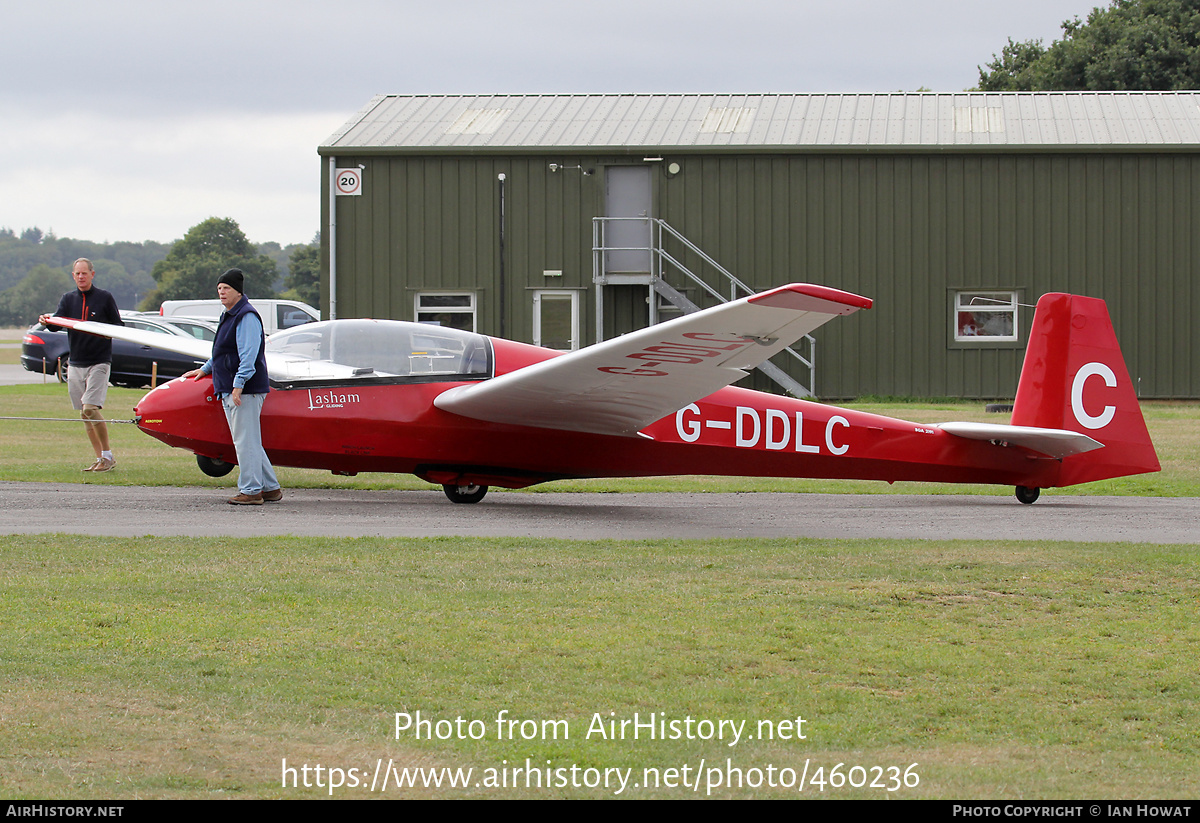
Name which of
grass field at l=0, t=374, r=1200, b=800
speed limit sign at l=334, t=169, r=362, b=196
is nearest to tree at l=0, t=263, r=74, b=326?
speed limit sign at l=334, t=169, r=362, b=196

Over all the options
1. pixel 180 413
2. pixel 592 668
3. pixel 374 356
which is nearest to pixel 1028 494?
pixel 374 356

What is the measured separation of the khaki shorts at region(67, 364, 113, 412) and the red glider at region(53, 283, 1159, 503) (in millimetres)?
1714

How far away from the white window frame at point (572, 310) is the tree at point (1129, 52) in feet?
85.7

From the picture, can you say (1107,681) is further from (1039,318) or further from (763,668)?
(1039,318)

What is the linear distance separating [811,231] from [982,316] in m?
4.44

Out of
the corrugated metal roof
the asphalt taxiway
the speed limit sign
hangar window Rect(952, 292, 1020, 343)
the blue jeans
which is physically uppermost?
the corrugated metal roof

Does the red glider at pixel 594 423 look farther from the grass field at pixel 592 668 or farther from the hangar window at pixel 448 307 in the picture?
the hangar window at pixel 448 307

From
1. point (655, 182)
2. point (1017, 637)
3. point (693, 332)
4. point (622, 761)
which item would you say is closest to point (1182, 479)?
point (693, 332)

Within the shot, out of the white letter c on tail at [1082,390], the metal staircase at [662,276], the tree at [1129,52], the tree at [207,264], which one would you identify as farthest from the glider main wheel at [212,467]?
the tree at [207,264]

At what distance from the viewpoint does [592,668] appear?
206 inches

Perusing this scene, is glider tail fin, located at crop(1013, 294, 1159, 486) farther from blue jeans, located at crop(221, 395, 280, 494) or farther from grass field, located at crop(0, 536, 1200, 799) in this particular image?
blue jeans, located at crop(221, 395, 280, 494)

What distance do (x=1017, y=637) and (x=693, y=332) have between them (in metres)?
3.46

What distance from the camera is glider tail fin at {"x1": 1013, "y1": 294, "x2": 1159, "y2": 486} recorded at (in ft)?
37.1

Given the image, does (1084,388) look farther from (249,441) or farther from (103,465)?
(103,465)
